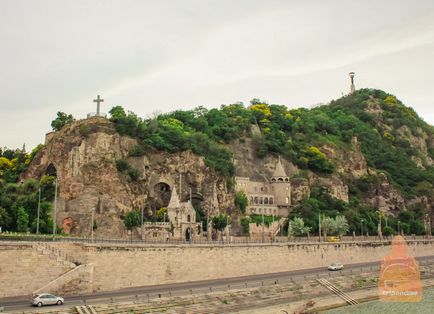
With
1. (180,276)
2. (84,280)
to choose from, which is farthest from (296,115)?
(84,280)

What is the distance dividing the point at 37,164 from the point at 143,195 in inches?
760

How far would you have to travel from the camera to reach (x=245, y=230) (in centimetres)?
9200

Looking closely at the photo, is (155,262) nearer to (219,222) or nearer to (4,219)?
(4,219)

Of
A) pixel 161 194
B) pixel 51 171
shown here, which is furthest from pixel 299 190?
pixel 51 171

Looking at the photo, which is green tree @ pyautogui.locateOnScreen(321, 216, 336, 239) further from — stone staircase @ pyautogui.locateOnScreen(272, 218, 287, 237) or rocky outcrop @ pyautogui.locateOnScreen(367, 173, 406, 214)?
rocky outcrop @ pyautogui.locateOnScreen(367, 173, 406, 214)

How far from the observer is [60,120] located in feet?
293

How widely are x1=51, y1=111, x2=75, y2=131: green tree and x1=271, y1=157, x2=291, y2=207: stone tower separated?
4548 centimetres

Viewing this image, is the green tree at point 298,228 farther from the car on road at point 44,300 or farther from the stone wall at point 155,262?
the car on road at point 44,300

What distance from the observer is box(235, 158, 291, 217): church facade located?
341 ft

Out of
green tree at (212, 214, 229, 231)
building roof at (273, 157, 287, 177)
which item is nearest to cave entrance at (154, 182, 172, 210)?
green tree at (212, 214, 229, 231)

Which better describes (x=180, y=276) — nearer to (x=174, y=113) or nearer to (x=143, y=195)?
(x=143, y=195)

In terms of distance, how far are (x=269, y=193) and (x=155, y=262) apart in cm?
5901

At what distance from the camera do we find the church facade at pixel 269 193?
341 feet

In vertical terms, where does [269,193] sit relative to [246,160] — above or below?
below
